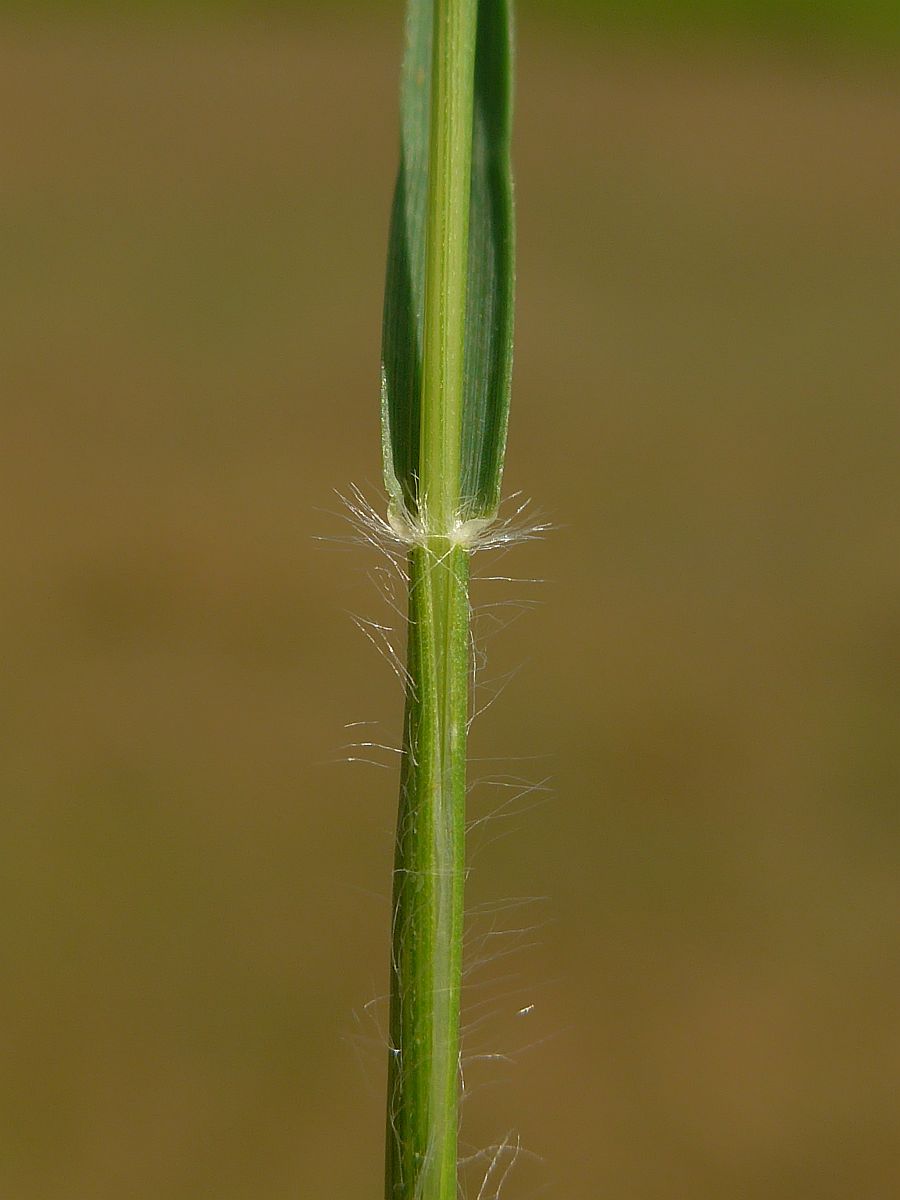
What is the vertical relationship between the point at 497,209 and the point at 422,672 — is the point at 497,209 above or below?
above

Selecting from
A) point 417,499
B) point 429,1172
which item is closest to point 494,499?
point 417,499

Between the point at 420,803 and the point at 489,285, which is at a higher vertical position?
the point at 489,285

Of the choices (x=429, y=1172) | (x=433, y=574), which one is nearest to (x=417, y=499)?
(x=433, y=574)

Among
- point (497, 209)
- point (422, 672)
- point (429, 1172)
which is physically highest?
point (497, 209)

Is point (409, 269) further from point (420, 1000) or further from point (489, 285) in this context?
point (420, 1000)

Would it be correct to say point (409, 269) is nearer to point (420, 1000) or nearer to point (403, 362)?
point (403, 362)

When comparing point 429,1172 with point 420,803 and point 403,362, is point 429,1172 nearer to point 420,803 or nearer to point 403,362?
point 420,803
